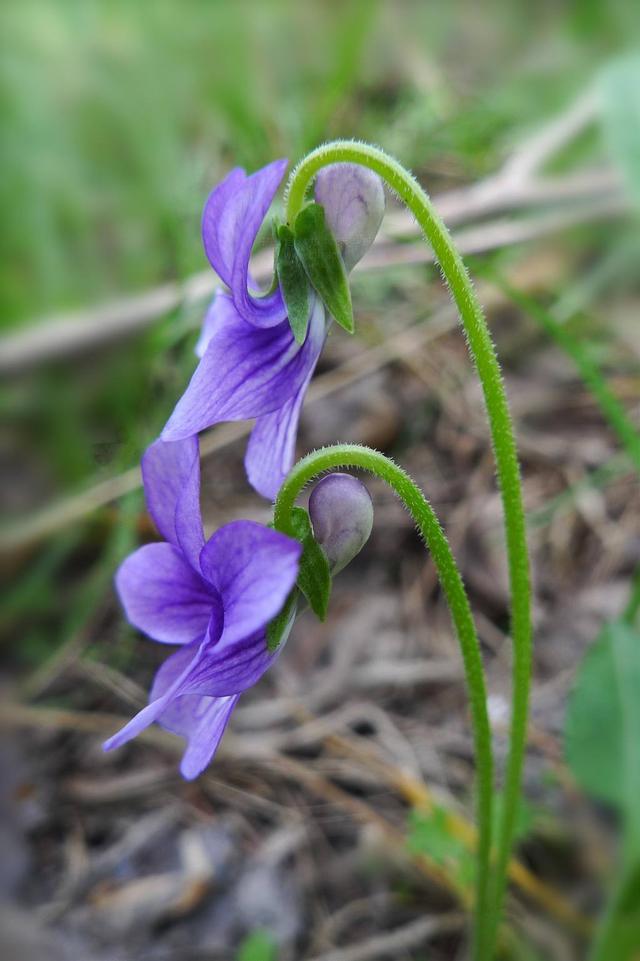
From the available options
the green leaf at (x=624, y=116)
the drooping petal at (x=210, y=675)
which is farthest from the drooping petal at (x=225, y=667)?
the green leaf at (x=624, y=116)

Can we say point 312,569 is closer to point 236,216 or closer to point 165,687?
point 165,687

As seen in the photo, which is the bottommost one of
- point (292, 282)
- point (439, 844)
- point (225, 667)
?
point (439, 844)

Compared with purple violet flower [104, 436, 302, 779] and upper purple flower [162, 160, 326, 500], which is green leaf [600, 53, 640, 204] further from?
purple violet flower [104, 436, 302, 779]

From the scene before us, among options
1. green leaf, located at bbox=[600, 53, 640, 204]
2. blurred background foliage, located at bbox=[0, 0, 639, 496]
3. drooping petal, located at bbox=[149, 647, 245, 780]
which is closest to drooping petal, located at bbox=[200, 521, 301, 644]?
drooping petal, located at bbox=[149, 647, 245, 780]

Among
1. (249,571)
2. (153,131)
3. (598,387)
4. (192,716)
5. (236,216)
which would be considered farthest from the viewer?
(153,131)

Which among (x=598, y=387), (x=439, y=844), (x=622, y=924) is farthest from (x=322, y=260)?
(x=622, y=924)
